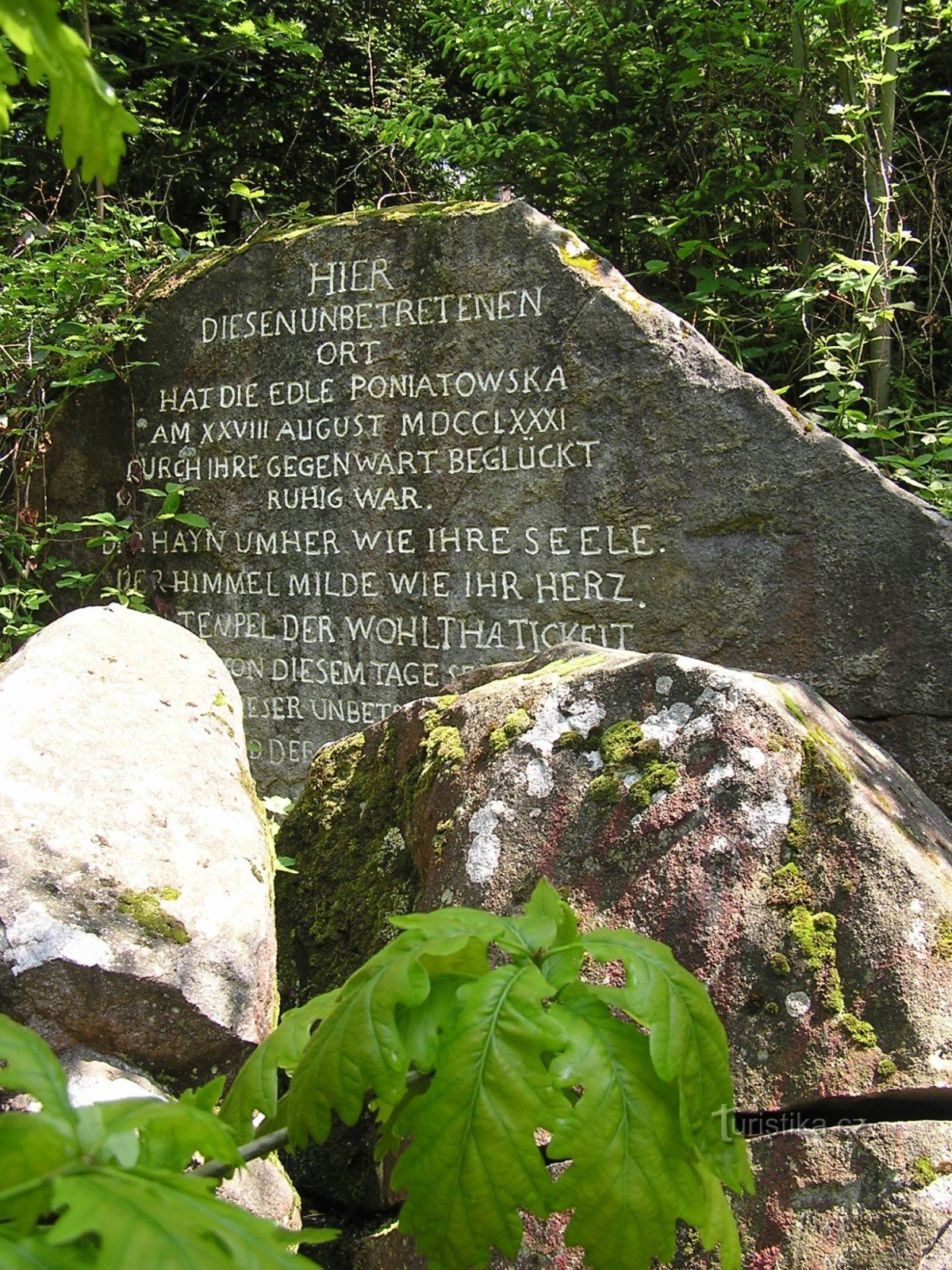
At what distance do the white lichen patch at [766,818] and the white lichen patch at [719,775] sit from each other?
0.06 m

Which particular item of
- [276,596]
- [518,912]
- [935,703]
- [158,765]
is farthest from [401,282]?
[518,912]

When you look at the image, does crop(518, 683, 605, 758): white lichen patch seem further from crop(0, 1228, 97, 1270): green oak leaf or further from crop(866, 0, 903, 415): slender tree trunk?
crop(866, 0, 903, 415): slender tree trunk

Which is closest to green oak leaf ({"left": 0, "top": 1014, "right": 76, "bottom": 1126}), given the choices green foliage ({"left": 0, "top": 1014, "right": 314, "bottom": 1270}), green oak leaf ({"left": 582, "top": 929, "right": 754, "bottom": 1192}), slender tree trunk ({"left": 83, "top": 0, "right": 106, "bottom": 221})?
green foliage ({"left": 0, "top": 1014, "right": 314, "bottom": 1270})

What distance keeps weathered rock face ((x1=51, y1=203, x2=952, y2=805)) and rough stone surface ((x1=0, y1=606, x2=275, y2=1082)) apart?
2169 millimetres

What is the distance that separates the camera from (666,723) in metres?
2.17

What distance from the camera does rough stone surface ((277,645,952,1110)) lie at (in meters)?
1.82

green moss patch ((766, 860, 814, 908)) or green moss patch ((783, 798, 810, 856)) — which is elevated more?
green moss patch ((783, 798, 810, 856))

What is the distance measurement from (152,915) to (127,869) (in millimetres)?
104

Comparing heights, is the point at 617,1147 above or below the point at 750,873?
above

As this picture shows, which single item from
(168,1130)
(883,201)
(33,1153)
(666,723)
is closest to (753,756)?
(666,723)

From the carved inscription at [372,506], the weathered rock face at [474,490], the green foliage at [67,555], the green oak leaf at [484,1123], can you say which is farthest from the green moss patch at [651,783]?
the green foliage at [67,555]

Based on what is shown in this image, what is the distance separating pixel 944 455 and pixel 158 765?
393cm

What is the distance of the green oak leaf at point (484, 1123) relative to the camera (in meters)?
0.89

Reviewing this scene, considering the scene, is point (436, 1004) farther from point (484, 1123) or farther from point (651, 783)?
point (651, 783)
